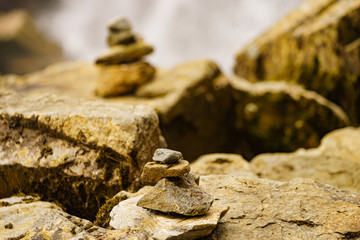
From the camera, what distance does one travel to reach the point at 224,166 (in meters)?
5.48

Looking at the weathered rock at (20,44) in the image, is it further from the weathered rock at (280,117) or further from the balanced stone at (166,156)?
the balanced stone at (166,156)

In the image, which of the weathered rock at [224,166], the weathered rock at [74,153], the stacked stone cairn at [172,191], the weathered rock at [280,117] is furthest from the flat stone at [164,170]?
the weathered rock at [280,117]

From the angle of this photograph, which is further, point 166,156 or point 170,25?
point 170,25

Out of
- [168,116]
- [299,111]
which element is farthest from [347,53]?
[168,116]

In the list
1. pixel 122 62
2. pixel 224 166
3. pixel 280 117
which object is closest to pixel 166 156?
pixel 224 166

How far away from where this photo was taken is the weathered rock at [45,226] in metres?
2.55

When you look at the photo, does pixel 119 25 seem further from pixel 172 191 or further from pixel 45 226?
pixel 172 191

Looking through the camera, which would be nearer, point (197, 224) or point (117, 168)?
point (197, 224)

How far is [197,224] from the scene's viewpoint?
2.46 m

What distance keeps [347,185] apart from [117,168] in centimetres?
393

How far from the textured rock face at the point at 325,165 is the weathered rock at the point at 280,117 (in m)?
3.38

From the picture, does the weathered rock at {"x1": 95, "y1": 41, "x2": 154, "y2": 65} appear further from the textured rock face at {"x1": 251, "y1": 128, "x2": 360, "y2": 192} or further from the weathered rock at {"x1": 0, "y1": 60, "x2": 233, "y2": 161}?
the textured rock face at {"x1": 251, "y1": 128, "x2": 360, "y2": 192}

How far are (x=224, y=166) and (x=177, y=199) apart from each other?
297 cm

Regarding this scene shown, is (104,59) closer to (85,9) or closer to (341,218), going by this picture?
(341,218)
